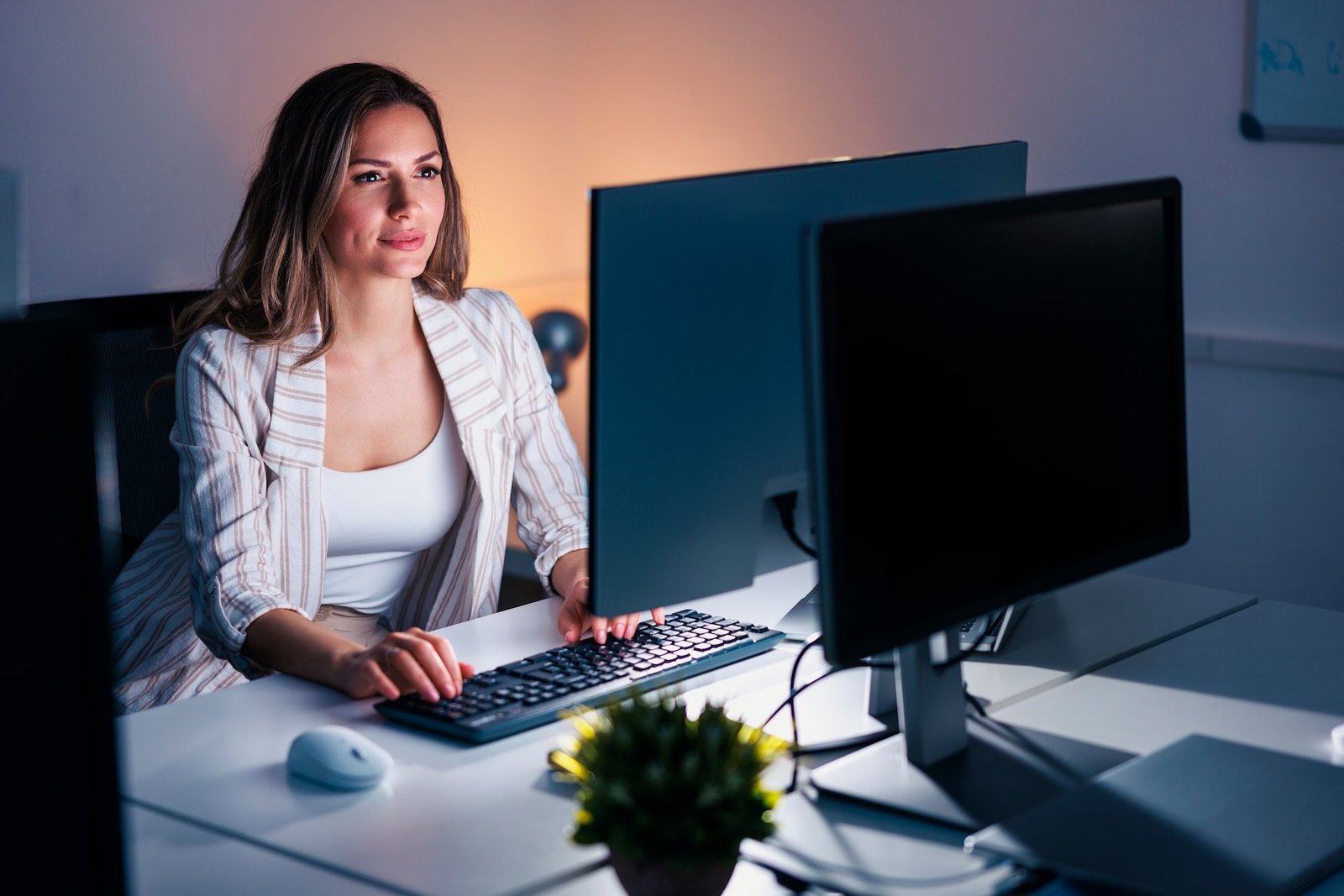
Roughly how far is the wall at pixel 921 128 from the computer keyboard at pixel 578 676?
151 cm

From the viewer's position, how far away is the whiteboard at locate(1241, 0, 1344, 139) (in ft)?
8.23

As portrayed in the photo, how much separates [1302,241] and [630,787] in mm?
2108

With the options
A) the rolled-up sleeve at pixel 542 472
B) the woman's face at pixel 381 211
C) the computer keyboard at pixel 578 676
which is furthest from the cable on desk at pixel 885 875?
the woman's face at pixel 381 211

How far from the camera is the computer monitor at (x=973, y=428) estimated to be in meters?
1.04

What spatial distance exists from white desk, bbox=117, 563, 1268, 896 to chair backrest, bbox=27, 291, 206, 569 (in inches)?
Result: 23.0

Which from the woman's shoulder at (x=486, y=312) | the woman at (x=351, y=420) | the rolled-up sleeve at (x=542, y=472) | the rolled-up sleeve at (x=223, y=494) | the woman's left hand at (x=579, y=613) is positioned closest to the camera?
the woman's left hand at (x=579, y=613)

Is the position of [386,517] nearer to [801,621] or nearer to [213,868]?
[801,621]

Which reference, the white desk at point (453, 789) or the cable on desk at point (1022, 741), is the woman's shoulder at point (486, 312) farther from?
the cable on desk at point (1022, 741)

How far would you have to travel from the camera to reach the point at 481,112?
3344 millimetres

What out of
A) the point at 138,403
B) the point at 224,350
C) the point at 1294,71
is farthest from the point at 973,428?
the point at 1294,71


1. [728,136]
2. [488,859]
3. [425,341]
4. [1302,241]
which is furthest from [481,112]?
[488,859]

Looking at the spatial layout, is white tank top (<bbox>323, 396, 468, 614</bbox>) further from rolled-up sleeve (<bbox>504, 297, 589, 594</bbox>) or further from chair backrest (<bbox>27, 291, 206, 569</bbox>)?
chair backrest (<bbox>27, 291, 206, 569</bbox>)

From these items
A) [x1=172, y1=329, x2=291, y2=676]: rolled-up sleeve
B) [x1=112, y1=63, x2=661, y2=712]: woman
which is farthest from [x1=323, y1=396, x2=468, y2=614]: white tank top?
[x1=172, y1=329, x2=291, y2=676]: rolled-up sleeve

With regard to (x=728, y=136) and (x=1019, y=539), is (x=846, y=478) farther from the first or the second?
(x=728, y=136)
